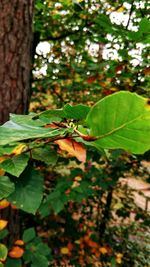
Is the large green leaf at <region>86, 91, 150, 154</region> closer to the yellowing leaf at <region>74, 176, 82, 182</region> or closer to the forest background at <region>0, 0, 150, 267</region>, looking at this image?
the forest background at <region>0, 0, 150, 267</region>

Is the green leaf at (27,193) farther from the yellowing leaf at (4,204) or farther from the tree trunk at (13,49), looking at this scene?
the tree trunk at (13,49)

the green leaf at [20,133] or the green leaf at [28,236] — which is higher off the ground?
the green leaf at [20,133]

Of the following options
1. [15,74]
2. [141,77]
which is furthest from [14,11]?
[141,77]

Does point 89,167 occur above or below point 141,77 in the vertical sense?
below

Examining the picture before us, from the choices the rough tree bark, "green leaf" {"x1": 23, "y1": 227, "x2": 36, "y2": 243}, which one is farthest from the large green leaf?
"green leaf" {"x1": 23, "y1": 227, "x2": 36, "y2": 243}

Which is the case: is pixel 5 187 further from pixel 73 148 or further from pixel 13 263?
pixel 13 263

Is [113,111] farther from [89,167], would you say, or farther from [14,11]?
[89,167]

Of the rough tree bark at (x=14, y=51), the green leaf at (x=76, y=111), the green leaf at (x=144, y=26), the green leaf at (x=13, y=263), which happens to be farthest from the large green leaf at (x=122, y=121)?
the green leaf at (x=13, y=263)
